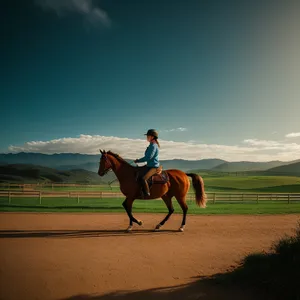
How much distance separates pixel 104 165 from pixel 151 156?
6.24 feet

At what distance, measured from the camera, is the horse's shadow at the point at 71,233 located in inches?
301

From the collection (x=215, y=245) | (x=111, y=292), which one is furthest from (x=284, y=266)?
(x=215, y=245)

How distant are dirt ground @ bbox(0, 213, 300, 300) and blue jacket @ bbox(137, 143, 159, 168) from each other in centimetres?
265

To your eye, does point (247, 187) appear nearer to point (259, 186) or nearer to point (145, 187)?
point (259, 186)

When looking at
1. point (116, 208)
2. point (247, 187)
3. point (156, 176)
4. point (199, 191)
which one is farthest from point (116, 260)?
point (247, 187)

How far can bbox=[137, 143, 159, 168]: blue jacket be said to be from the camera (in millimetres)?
8367

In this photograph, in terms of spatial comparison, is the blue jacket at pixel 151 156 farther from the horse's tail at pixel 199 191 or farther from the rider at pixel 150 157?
the horse's tail at pixel 199 191

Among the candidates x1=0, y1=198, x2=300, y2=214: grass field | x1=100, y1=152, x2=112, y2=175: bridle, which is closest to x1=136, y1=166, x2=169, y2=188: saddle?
x1=100, y1=152, x2=112, y2=175: bridle

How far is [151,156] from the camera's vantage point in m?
8.33

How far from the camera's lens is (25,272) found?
459cm

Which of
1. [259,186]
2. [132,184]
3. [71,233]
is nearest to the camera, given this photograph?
[71,233]

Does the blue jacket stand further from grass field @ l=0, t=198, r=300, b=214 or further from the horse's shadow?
grass field @ l=0, t=198, r=300, b=214

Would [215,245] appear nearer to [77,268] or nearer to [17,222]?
[77,268]

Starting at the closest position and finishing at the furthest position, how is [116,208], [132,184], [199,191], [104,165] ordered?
[132,184] → [104,165] → [199,191] → [116,208]
